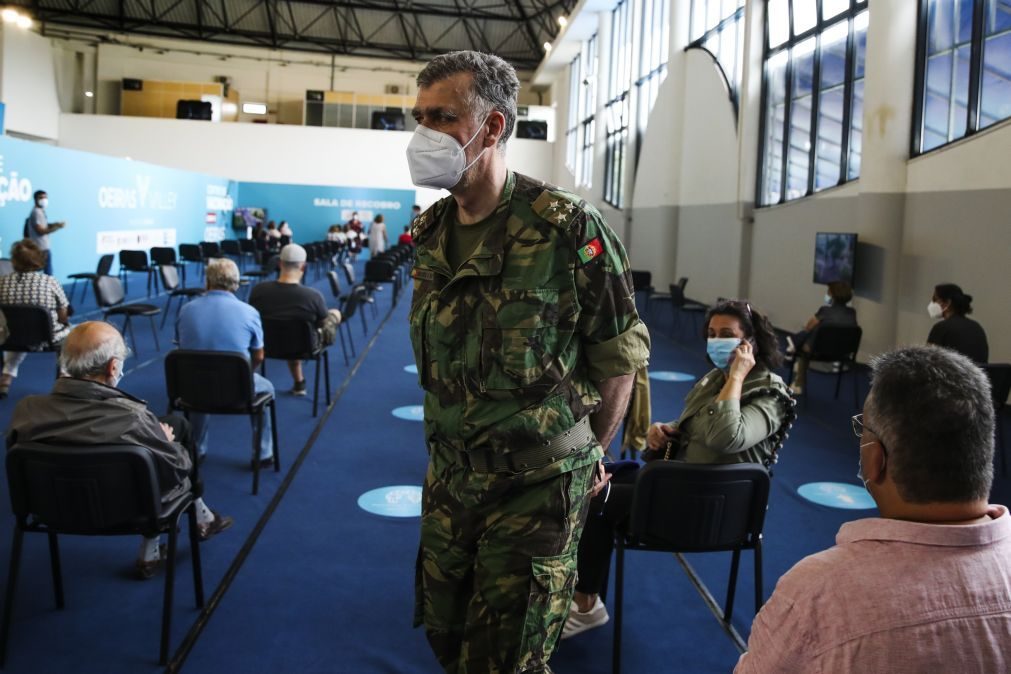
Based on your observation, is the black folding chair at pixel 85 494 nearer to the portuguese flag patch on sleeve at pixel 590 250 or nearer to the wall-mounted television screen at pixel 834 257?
the portuguese flag patch on sleeve at pixel 590 250

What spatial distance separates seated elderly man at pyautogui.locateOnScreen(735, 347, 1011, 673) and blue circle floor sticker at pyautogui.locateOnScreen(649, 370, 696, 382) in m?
7.07

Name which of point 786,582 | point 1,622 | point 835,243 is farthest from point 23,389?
point 835,243

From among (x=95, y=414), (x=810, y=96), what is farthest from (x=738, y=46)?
(x=95, y=414)

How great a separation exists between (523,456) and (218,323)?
328cm

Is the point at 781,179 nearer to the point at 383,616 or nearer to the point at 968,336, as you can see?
the point at 968,336

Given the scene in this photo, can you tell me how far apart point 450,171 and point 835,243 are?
8174mm

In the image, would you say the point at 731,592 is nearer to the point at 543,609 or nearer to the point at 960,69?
the point at 543,609

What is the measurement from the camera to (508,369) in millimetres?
1684

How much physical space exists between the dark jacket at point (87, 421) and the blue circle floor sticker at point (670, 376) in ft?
19.5

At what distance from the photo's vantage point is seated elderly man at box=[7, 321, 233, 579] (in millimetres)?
2637

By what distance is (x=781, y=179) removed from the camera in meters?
11.3

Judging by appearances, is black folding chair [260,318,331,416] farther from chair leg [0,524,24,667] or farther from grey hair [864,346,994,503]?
grey hair [864,346,994,503]

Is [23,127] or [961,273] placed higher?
[23,127]

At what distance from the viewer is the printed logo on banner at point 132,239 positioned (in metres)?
13.9
